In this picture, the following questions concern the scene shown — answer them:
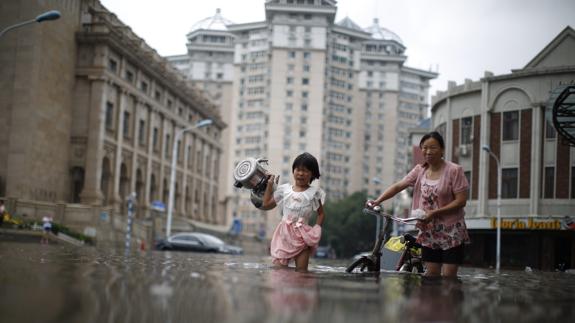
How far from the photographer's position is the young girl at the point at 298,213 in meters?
8.98

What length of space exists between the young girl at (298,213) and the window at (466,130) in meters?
34.2

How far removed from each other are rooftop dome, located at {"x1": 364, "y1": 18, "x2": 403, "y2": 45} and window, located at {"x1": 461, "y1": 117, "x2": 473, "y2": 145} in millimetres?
120780

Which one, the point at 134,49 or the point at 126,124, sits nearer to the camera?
the point at 134,49

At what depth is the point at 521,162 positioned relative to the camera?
39.3 m

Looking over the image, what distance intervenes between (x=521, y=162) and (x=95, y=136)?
91.7 feet

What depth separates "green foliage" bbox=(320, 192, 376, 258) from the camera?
302ft

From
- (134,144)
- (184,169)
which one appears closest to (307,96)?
(184,169)

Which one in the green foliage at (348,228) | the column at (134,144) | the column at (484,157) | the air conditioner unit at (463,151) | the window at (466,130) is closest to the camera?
the column at (484,157)

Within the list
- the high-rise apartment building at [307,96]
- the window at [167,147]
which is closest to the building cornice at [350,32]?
the high-rise apartment building at [307,96]

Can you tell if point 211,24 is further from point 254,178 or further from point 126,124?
point 254,178

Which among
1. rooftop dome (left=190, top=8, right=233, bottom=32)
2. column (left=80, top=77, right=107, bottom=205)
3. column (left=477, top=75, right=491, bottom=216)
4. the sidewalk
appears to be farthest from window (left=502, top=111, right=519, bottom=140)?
rooftop dome (left=190, top=8, right=233, bottom=32)

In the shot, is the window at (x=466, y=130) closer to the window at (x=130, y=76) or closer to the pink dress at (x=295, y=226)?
the window at (x=130, y=76)

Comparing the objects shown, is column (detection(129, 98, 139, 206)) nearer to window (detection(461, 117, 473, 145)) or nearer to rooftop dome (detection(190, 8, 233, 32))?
window (detection(461, 117, 473, 145))

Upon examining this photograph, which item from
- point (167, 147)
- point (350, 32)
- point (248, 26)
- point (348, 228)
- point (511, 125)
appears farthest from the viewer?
point (350, 32)
